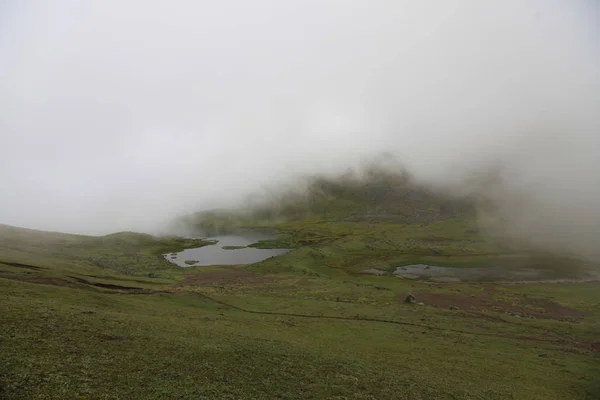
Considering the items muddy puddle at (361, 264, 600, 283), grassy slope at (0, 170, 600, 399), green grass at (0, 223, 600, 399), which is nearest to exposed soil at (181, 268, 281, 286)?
grassy slope at (0, 170, 600, 399)

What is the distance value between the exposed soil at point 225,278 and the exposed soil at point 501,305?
163 feet

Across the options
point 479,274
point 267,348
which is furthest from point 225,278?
point 479,274

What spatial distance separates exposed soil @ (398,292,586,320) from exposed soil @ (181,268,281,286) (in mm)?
49595

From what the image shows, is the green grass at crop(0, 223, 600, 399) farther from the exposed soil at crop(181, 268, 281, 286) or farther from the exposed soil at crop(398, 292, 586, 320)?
the exposed soil at crop(181, 268, 281, 286)

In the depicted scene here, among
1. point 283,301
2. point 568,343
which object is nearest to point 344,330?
point 283,301

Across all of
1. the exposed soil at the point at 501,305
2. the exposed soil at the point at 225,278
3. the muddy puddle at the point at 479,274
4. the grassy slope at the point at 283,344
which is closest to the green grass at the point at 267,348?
the grassy slope at the point at 283,344

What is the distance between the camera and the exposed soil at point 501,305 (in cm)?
8069

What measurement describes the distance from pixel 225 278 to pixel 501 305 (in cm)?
8874

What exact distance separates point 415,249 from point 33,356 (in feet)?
617

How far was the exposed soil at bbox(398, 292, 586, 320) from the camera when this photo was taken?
265ft

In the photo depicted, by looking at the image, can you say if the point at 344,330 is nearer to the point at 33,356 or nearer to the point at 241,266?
the point at 33,356

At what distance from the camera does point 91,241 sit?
190875 mm

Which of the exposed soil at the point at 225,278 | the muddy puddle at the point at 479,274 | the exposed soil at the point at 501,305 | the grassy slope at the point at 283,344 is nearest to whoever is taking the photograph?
the grassy slope at the point at 283,344

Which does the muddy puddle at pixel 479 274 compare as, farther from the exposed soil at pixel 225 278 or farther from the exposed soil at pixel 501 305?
the exposed soil at pixel 225 278
